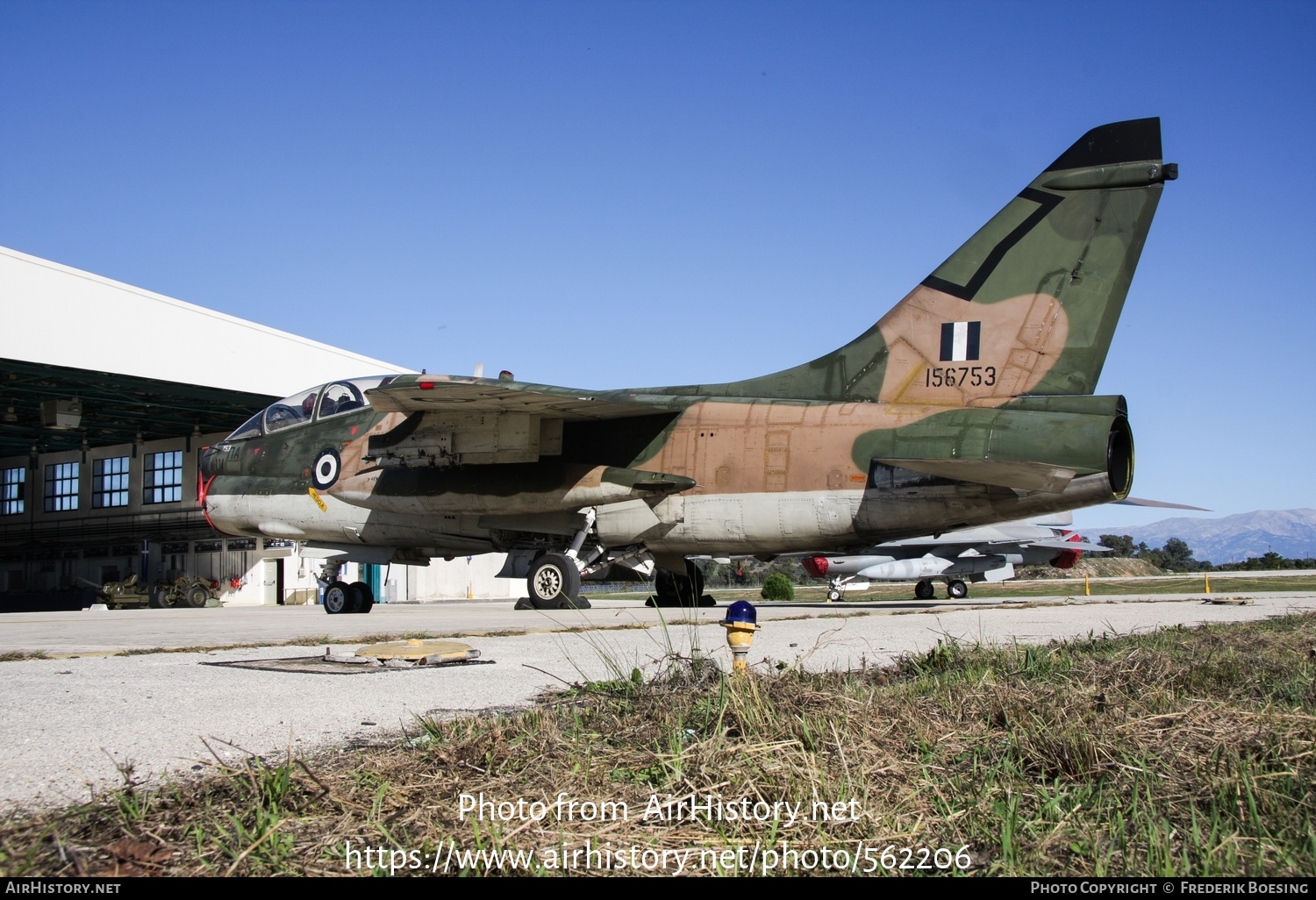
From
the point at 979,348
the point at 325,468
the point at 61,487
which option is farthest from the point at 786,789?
the point at 61,487

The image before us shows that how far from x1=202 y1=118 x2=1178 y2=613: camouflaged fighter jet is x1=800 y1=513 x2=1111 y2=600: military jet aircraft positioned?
1879 cm

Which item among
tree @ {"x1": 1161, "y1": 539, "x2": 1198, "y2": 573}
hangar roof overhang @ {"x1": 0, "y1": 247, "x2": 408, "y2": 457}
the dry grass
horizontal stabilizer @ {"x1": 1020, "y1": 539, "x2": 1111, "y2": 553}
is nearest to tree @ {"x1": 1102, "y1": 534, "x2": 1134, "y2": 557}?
tree @ {"x1": 1161, "y1": 539, "x2": 1198, "y2": 573}

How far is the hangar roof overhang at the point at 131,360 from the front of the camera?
2098cm

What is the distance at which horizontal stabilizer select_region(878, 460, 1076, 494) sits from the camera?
33.2 ft

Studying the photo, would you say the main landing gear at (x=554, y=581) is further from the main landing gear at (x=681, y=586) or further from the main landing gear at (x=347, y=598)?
the main landing gear at (x=347, y=598)

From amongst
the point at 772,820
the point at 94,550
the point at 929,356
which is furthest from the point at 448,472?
the point at 94,550

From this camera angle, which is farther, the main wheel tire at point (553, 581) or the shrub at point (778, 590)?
the shrub at point (778, 590)

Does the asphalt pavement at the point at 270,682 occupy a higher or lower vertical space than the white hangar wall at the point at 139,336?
lower

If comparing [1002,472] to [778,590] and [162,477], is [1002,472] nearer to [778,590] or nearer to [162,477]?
[778,590]

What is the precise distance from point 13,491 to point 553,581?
3368 cm

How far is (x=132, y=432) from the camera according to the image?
Answer: 32719 mm

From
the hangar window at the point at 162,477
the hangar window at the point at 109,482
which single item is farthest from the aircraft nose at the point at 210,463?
the hangar window at the point at 109,482

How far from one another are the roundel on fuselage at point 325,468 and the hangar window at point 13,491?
94.3ft

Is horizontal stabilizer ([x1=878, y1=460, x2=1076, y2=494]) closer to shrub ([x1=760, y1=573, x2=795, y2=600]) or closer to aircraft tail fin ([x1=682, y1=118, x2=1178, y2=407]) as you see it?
aircraft tail fin ([x1=682, y1=118, x2=1178, y2=407])
